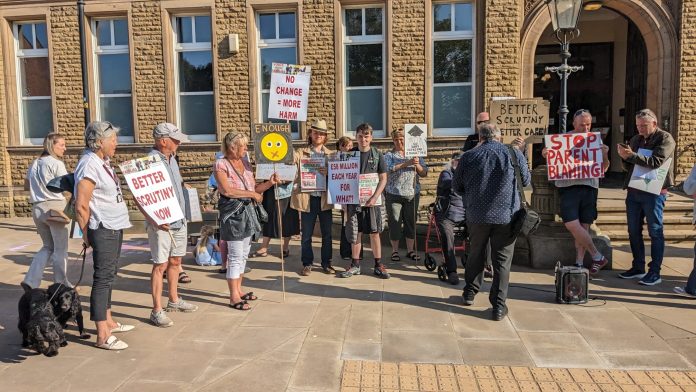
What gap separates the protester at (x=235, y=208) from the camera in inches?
211

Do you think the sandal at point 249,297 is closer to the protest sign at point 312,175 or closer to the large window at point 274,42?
the protest sign at point 312,175

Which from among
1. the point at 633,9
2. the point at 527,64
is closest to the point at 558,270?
the point at 527,64

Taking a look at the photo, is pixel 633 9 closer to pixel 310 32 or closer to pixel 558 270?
pixel 310 32

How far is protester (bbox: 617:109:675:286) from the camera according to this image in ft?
20.0

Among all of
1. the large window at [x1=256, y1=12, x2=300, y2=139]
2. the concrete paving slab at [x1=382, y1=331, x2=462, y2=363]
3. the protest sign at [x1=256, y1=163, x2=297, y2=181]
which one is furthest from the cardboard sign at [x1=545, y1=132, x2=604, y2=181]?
the large window at [x1=256, y1=12, x2=300, y2=139]

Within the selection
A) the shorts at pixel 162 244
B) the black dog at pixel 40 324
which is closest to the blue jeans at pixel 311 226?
the shorts at pixel 162 244

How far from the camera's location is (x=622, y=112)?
13258 mm

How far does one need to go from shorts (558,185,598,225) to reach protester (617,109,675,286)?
46cm

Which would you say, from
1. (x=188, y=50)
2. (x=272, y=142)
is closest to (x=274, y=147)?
(x=272, y=142)

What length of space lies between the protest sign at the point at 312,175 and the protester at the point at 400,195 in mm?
1089

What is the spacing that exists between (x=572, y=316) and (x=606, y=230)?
4.20m

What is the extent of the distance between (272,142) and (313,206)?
126cm

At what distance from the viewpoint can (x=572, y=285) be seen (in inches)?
218

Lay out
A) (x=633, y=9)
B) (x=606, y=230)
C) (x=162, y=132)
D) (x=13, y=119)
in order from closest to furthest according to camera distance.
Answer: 1. (x=162, y=132)
2. (x=606, y=230)
3. (x=633, y=9)
4. (x=13, y=119)
